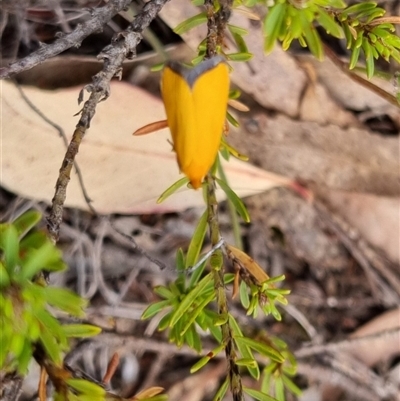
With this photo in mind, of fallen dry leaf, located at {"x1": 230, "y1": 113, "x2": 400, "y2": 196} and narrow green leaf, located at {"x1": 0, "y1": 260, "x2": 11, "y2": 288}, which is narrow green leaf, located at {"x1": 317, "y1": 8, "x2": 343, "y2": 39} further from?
fallen dry leaf, located at {"x1": 230, "y1": 113, "x2": 400, "y2": 196}

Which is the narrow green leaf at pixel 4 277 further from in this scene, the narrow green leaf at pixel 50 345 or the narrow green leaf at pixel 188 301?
the narrow green leaf at pixel 188 301

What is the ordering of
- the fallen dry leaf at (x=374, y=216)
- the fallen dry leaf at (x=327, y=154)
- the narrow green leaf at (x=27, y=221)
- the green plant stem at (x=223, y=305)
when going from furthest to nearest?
the fallen dry leaf at (x=374, y=216)
the fallen dry leaf at (x=327, y=154)
the green plant stem at (x=223, y=305)
the narrow green leaf at (x=27, y=221)

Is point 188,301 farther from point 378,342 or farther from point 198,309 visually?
point 378,342

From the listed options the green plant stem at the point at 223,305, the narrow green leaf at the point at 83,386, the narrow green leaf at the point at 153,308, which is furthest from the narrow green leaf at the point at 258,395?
the narrow green leaf at the point at 83,386

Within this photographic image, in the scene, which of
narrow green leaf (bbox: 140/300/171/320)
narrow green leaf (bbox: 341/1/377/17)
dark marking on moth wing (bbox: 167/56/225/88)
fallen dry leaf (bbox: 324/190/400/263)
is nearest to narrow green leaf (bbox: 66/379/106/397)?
narrow green leaf (bbox: 140/300/171/320)

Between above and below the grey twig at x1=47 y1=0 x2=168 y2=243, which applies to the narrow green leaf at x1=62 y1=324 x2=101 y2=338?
below

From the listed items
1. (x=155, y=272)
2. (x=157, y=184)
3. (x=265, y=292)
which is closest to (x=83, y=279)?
(x=155, y=272)

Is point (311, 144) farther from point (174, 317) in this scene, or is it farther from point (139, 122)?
point (174, 317)
